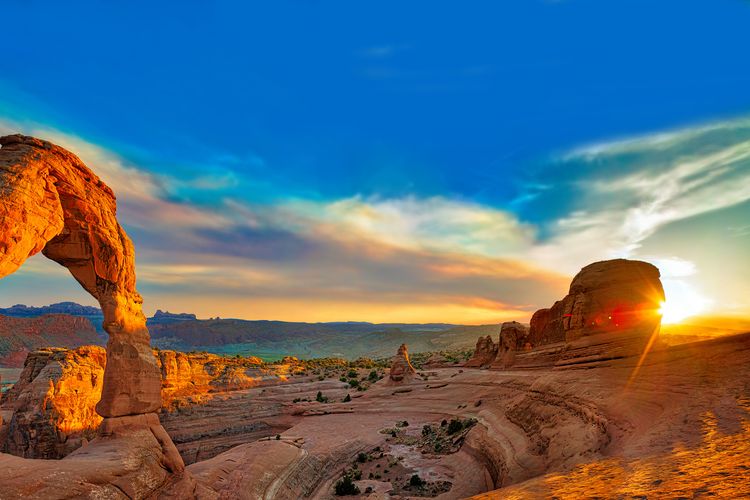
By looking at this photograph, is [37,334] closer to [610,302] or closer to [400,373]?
[400,373]

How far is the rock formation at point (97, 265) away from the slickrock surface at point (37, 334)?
108 m

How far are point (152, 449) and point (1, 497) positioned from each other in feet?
18.0

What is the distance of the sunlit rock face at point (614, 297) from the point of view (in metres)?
27.0

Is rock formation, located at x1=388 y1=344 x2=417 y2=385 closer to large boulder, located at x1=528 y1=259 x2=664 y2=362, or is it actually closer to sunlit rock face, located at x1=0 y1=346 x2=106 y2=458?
large boulder, located at x1=528 y1=259 x2=664 y2=362

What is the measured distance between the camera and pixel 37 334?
120 m

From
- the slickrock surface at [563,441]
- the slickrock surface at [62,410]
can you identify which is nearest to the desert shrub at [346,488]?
the slickrock surface at [563,441]

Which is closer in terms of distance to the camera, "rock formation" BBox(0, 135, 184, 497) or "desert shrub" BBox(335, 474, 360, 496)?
"rock formation" BBox(0, 135, 184, 497)

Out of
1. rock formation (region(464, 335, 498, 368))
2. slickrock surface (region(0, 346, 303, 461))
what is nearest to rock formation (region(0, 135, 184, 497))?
slickrock surface (region(0, 346, 303, 461))

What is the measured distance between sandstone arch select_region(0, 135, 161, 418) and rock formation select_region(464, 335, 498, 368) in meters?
50.3

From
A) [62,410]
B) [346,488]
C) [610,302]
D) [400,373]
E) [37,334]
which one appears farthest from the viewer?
[37,334]

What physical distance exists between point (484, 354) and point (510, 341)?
11659 millimetres

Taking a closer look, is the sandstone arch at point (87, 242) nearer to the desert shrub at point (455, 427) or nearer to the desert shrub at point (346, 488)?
the desert shrub at point (346, 488)

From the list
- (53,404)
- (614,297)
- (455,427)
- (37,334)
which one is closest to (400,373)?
(455,427)

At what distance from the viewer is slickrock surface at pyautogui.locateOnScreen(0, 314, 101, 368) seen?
10194 cm
